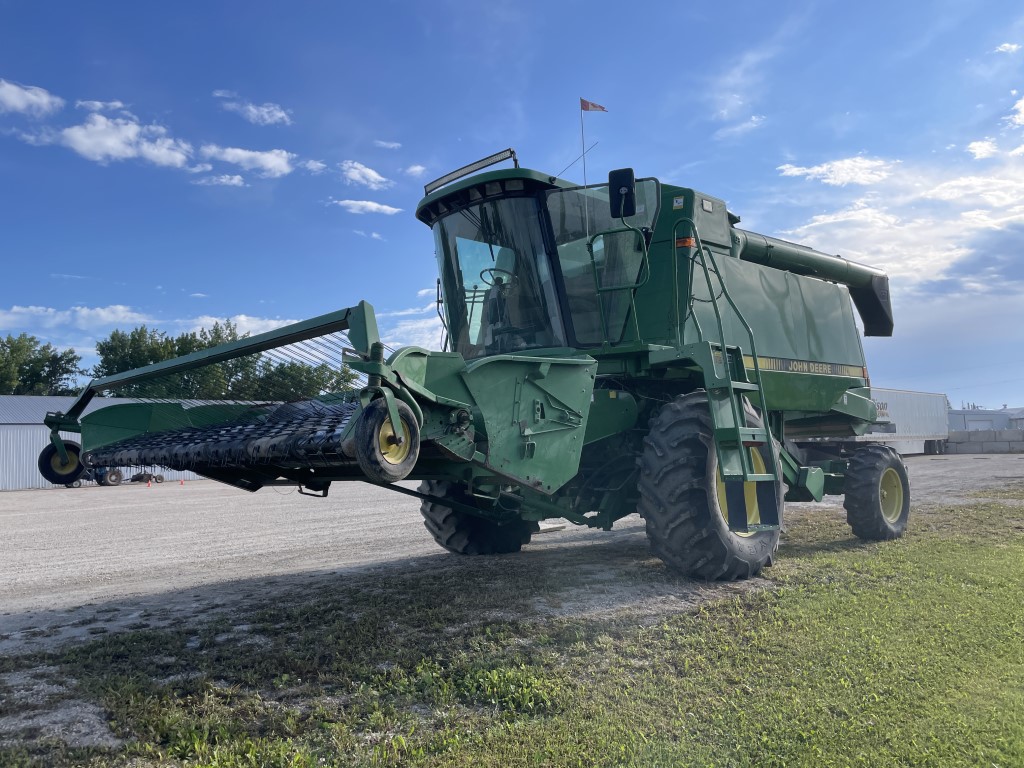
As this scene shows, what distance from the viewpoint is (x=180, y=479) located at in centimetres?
3766

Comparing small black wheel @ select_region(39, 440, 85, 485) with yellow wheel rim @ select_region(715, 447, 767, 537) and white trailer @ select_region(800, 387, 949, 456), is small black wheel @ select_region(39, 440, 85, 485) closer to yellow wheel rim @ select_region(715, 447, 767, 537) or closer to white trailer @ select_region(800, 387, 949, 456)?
yellow wheel rim @ select_region(715, 447, 767, 537)

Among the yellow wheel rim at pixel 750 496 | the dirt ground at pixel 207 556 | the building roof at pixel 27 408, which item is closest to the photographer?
the dirt ground at pixel 207 556

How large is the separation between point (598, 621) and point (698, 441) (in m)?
1.64

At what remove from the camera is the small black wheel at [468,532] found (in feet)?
24.9

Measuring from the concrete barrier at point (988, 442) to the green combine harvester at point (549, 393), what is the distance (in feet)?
139

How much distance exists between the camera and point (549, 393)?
507 centimetres

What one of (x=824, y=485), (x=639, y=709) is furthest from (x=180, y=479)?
(x=639, y=709)

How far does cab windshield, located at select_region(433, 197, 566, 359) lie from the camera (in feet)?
20.2

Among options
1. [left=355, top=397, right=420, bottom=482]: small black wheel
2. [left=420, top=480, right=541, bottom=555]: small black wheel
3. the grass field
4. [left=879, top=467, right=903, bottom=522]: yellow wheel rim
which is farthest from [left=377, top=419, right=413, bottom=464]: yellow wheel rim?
[left=879, top=467, right=903, bottom=522]: yellow wheel rim

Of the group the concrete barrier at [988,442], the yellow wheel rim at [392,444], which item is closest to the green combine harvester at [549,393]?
the yellow wheel rim at [392,444]

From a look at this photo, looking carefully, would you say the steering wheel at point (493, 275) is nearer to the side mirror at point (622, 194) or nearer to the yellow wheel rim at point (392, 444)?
the side mirror at point (622, 194)

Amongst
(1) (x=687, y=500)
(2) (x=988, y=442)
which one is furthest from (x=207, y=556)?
(2) (x=988, y=442)

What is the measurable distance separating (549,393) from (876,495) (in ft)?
16.9

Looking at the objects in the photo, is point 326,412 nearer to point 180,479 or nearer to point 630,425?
point 630,425
